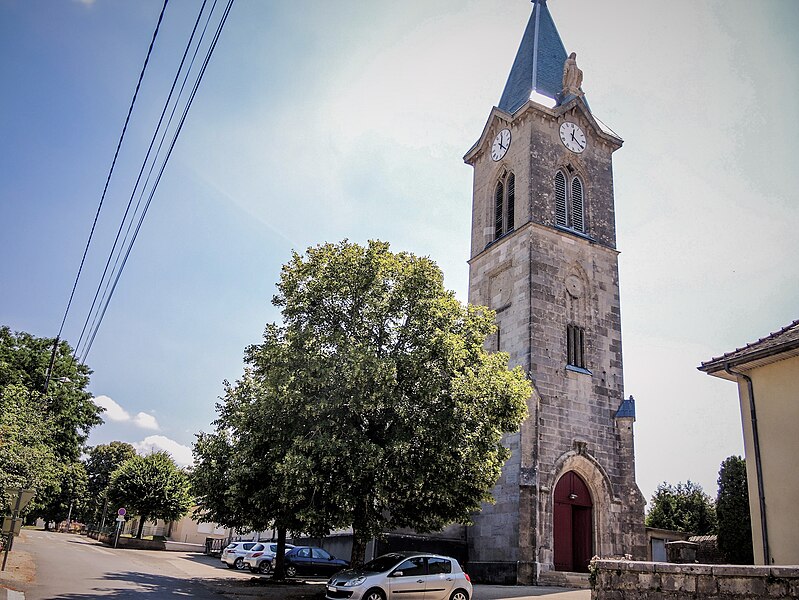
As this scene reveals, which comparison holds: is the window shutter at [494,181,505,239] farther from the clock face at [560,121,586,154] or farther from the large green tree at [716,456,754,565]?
the large green tree at [716,456,754,565]

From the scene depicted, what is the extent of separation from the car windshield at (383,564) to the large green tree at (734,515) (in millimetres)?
24068

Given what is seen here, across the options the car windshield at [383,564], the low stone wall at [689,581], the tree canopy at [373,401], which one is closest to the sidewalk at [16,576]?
the tree canopy at [373,401]

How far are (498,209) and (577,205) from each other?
3.78 m

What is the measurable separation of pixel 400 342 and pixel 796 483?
10183mm

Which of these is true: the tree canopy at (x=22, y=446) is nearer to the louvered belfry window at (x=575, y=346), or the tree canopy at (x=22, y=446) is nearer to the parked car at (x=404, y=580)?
the parked car at (x=404, y=580)

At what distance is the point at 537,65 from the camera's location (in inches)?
1308

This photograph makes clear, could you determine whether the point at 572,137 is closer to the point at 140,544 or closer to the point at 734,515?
the point at 734,515

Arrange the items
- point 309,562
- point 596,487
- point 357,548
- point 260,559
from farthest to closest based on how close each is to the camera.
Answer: point 260,559 < point 309,562 < point 596,487 < point 357,548

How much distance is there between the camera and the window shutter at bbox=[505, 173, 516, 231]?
30469mm

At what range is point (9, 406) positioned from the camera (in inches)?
1075

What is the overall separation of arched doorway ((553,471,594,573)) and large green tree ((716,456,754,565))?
39.9 feet

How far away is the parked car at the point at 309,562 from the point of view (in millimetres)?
26625

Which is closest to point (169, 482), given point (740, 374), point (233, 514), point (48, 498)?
point (48, 498)

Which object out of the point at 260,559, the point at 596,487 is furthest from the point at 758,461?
the point at 260,559
